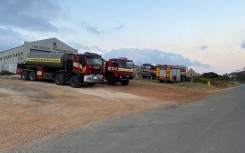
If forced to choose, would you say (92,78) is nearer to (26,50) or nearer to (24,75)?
(24,75)

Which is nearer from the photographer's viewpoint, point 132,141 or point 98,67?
point 132,141

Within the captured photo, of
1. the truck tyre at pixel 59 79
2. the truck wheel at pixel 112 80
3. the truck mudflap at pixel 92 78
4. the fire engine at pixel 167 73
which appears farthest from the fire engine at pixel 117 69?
the fire engine at pixel 167 73

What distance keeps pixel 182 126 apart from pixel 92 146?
4426mm

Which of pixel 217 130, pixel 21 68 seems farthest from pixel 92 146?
pixel 21 68

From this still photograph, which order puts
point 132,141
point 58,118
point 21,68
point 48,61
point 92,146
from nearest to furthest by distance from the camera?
1. point 92,146
2. point 132,141
3. point 58,118
4. point 48,61
5. point 21,68

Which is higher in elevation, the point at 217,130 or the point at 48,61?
the point at 48,61

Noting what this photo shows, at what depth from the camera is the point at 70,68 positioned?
2941 centimetres

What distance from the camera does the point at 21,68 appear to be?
35.0 m

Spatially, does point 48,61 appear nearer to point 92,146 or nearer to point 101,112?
point 101,112

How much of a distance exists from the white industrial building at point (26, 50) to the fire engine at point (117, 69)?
76.0 ft

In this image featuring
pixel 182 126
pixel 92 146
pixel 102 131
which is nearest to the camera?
pixel 92 146

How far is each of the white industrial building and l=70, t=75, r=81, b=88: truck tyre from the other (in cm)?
2509

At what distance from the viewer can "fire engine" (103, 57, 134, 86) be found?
32750mm

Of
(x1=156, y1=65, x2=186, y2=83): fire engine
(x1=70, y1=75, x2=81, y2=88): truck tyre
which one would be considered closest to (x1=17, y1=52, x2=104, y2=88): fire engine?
(x1=70, y1=75, x2=81, y2=88): truck tyre
